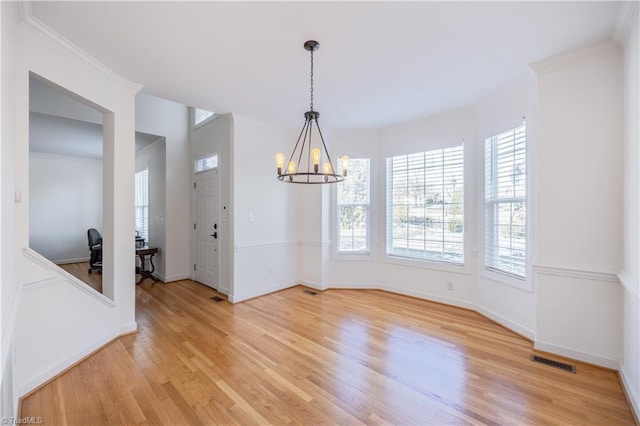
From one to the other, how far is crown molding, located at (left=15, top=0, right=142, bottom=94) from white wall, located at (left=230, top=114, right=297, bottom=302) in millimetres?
1446

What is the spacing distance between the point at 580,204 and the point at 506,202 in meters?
0.79

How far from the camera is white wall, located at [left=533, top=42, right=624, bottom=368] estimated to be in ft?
7.63

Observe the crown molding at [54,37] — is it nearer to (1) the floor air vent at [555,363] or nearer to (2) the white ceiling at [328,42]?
(2) the white ceiling at [328,42]

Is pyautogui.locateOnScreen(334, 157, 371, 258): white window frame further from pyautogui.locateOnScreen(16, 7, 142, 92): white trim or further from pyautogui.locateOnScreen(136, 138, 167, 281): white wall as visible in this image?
pyautogui.locateOnScreen(136, 138, 167, 281): white wall

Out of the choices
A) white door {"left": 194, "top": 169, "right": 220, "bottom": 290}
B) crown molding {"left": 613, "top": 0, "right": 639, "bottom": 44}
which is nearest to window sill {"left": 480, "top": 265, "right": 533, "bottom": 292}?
crown molding {"left": 613, "top": 0, "right": 639, "bottom": 44}

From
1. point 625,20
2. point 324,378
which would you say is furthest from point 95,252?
point 625,20

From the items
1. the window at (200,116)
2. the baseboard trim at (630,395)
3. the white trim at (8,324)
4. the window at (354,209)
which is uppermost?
the window at (200,116)

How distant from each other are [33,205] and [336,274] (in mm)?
7509

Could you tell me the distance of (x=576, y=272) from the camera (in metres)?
2.47

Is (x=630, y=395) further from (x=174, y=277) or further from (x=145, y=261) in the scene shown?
(x=145, y=261)

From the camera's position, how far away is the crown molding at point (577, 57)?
91.0 inches

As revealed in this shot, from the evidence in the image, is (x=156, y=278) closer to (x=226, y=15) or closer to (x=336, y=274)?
(x=336, y=274)

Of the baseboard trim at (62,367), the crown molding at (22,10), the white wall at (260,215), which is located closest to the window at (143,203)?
the white wall at (260,215)

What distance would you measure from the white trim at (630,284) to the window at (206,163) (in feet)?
16.3
